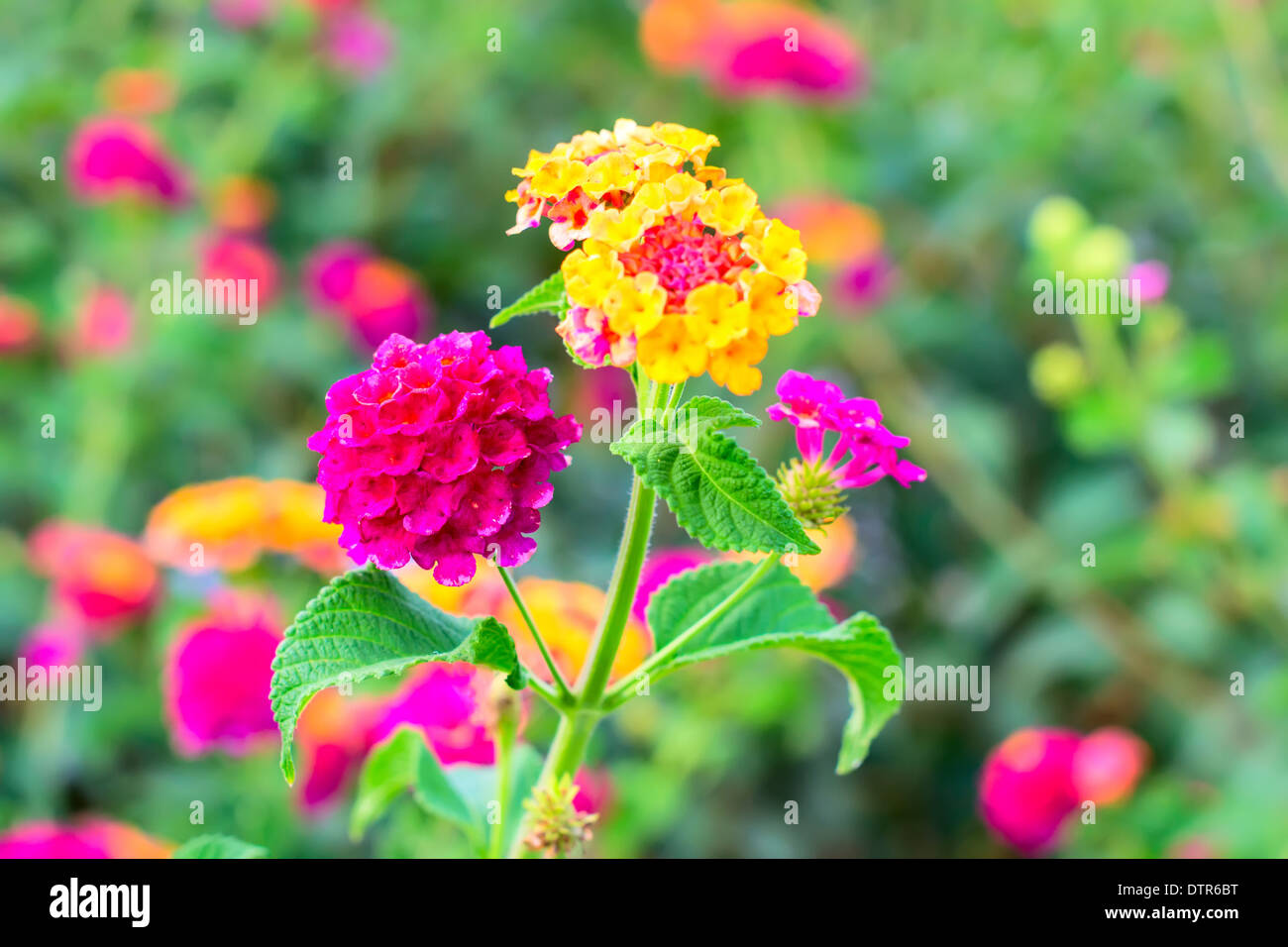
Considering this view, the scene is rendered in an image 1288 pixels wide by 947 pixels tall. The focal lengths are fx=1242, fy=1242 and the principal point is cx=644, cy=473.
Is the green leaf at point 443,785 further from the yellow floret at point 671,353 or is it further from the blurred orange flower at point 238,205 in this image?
the blurred orange flower at point 238,205

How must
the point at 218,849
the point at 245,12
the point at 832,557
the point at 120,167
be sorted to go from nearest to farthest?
the point at 218,849 < the point at 832,557 < the point at 120,167 < the point at 245,12

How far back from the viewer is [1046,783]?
123 cm

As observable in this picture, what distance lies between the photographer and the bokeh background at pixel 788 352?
4.50 ft

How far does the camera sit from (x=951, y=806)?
5.45 feet

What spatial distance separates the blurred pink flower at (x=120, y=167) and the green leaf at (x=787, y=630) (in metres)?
1.26

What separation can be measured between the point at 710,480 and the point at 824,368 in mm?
1425

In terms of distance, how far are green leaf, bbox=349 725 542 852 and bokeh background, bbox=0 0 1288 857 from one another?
1.43 ft

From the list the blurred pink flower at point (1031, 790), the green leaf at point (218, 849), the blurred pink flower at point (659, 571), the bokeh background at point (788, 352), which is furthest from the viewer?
the bokeh background at point (788, 352)

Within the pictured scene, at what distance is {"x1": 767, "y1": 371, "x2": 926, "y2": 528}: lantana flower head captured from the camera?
515mm

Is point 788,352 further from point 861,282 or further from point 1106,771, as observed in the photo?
point 1106,771

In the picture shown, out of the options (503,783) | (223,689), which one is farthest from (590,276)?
(223,689)

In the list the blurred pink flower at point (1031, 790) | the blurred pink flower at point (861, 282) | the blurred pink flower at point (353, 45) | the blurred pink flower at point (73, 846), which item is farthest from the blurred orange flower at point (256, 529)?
the blurred pink flower at point (353, 45)

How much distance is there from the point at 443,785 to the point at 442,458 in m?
0.22

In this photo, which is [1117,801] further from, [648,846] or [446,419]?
[446,419]
